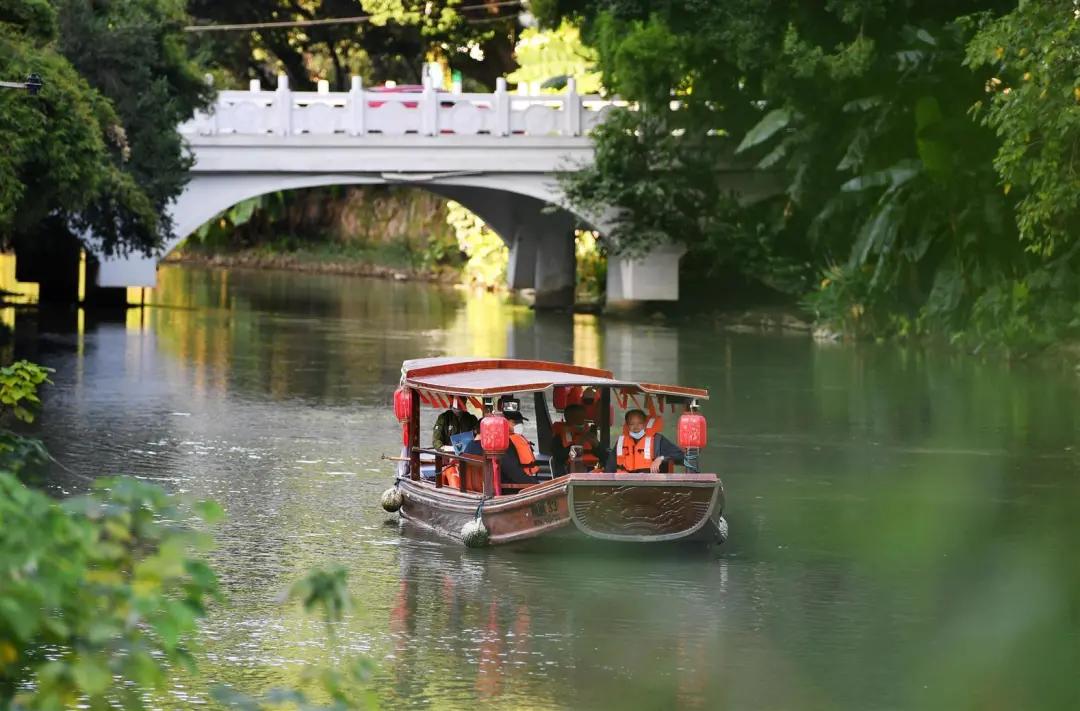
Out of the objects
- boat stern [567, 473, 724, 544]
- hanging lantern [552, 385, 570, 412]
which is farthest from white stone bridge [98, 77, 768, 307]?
boat stern [567, 473, 724, 544]

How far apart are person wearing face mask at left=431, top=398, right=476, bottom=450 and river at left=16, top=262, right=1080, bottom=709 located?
918 mm

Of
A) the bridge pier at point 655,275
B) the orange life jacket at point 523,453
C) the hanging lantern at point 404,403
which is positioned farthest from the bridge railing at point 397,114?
the orange life jacket at point 523,453

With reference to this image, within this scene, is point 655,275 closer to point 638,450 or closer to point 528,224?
point 528,224

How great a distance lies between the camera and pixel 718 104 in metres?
40.2

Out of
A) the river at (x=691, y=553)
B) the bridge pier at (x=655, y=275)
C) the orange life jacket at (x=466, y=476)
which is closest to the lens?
the river at (x=691, y=553)

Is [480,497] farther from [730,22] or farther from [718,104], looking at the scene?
[718,104]

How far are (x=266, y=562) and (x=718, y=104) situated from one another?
88.6 ft

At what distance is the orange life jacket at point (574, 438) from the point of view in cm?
1598

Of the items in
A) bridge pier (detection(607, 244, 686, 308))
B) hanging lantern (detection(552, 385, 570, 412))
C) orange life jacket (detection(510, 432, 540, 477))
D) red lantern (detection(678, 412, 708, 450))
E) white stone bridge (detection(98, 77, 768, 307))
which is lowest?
orange life jacket (detection(510, 432, 540, 477))

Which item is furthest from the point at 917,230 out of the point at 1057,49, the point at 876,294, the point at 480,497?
the point at 480,497

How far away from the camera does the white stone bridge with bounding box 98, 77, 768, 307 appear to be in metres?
40.4

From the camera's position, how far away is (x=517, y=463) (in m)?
15.4

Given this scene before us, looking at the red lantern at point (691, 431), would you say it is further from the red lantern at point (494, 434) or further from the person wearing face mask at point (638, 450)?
the red lantern at point (494, 434)

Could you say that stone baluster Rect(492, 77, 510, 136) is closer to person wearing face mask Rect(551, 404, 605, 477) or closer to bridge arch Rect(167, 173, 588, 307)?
bridge arch Rect(167, 173, 588, 307)
